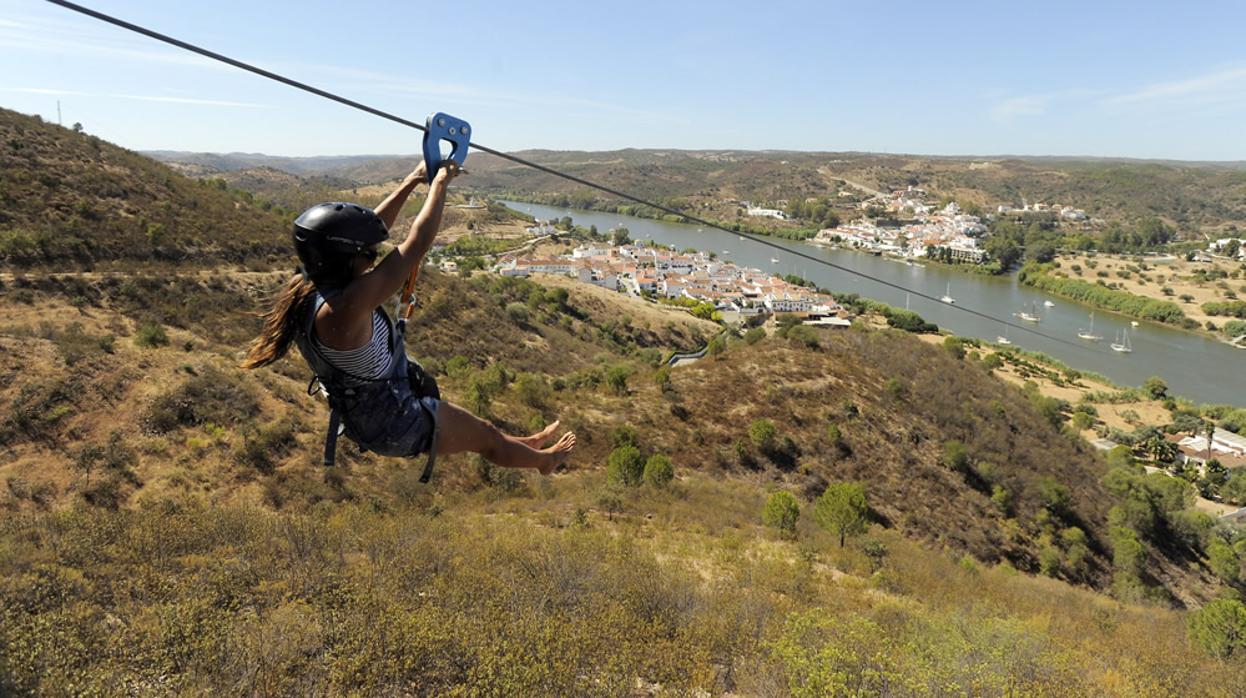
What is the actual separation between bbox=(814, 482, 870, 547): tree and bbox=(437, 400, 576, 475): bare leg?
8136 millimetres

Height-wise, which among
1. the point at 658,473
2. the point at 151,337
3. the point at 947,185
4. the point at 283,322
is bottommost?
the point at 658,473

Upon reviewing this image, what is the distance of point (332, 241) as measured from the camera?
70.8 inches

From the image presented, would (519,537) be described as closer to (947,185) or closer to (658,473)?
(658,473)

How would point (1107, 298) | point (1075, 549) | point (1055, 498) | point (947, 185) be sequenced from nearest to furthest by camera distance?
1. point (1075, 549)
2. point (1055, 498)
3. point (1107, 298)
4. point (947, 185)

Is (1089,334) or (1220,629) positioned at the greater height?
(1220,629)

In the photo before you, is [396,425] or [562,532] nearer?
[396,425]

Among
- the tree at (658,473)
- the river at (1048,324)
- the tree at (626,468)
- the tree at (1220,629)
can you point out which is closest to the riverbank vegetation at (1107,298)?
the river at (1048,324)

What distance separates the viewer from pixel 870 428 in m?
17.6

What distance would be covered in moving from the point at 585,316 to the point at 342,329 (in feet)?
129

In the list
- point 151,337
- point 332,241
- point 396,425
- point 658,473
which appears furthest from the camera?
point 151,337

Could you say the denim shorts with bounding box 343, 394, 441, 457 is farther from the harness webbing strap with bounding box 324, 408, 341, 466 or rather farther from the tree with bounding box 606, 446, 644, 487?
the tree with bounding box 606, 446, 644, 487

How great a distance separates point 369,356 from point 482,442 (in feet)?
2.27

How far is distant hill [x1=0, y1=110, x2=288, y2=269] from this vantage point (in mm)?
18922

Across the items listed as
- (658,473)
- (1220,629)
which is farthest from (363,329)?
(1220,629)
